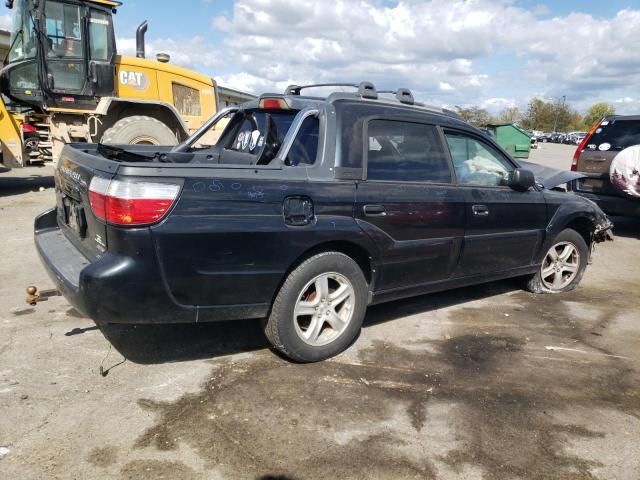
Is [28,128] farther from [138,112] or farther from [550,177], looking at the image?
[550,177]

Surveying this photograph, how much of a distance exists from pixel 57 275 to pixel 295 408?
5.61ft

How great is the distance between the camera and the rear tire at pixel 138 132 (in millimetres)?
9320

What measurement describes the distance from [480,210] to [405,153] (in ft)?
2.87

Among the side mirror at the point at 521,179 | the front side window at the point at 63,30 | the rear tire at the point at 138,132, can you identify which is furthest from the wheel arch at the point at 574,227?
the front side window at the point at 63,30

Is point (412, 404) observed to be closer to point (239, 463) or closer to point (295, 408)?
point (295, 408)

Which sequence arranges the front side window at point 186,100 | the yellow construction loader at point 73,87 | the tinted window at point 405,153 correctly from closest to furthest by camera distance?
1. the tinted window at point 405,153
2. the yellow construction loader at point 73,87
3. the front side window at point 186,100

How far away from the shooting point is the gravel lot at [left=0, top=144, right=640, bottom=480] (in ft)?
8.59

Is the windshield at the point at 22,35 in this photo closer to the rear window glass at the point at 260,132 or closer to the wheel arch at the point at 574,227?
the rear window glass at the point at 260,132

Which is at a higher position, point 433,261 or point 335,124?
point 335,124

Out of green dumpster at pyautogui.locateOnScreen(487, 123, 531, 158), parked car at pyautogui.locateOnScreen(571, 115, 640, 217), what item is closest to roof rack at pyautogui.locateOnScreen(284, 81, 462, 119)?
parked car at pyautogui.locateOnScreen(571, 115, 640, 217)

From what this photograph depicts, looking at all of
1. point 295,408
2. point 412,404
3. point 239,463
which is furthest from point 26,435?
point 412,404

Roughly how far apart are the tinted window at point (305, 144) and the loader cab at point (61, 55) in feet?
23.5

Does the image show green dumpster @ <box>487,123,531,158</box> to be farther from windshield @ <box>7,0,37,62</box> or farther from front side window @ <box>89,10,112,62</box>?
windshield @ <box>7,0,37,62</box>

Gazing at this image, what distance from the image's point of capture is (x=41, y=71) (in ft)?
30.2
